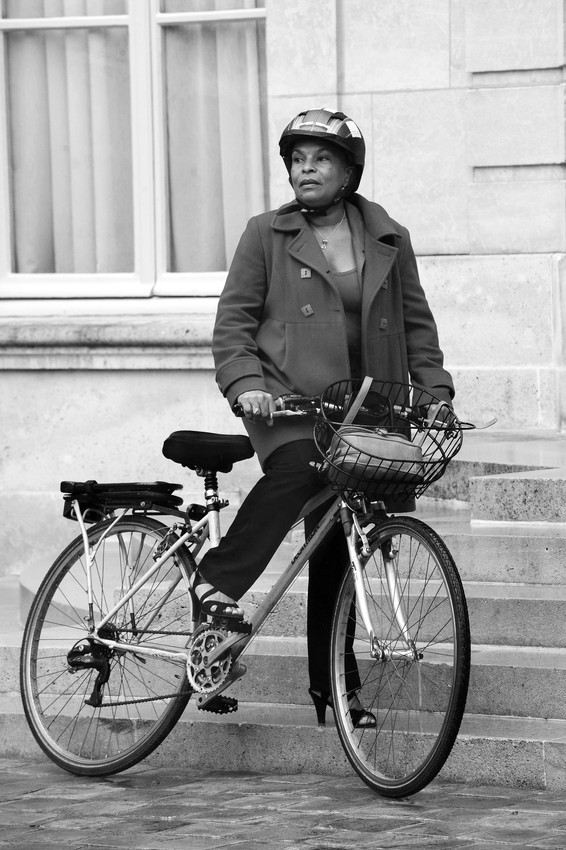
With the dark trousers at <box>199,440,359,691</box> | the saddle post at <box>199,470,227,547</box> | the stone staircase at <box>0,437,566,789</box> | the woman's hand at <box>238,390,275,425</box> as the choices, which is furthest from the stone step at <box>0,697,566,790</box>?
the woman's hand at <box>238,390,275,425</box>

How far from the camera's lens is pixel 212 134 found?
9008 millimetres

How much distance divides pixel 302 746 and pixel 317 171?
174 centimetres

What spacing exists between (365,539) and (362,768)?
642 mm

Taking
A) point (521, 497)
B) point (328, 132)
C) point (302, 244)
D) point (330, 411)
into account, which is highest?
point (328, 132)

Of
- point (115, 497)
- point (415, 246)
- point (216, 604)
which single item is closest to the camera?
point (216, 604)

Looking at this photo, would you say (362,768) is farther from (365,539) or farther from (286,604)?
(286,604)

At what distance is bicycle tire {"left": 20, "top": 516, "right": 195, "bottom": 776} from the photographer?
4891 millimetres

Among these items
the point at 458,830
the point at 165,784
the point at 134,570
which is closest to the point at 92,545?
the point at 134,570

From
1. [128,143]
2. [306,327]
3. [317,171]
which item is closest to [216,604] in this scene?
[306,327]

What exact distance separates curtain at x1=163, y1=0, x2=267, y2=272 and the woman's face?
14.1 ft

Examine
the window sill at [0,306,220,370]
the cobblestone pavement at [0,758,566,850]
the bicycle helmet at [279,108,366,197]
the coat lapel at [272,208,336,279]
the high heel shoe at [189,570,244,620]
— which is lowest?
the cobblestone pavement at [0,758,566,850]

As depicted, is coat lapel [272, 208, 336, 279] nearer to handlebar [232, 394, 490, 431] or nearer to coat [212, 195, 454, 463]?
coat [212, 195, 454, 463]

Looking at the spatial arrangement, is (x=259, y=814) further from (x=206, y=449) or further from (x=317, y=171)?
(x=317, y=171)

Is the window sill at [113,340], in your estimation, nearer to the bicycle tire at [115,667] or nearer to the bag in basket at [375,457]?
the bicycle tire at [115,667]
